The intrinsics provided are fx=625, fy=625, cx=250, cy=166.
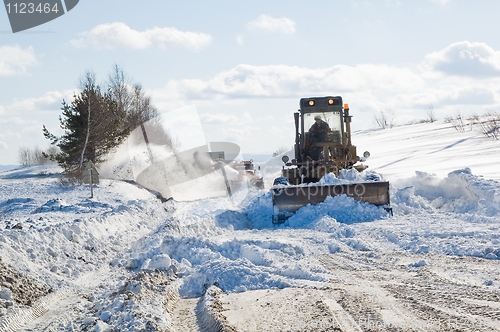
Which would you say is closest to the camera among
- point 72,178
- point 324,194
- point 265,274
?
point 265,274

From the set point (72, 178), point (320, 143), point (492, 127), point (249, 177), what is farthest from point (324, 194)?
point (492, 127)

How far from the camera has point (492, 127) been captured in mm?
34531

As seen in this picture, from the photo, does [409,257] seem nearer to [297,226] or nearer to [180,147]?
[297,226]

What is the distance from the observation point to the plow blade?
14.4 m

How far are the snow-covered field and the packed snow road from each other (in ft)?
0.07

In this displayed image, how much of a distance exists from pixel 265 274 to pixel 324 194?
7.20 m

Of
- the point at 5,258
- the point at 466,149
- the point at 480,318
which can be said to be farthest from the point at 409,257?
the point at 466,149

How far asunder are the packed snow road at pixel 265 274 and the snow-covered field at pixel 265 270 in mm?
22

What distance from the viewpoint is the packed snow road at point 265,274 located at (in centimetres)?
559

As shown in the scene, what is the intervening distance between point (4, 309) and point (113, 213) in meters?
7.94

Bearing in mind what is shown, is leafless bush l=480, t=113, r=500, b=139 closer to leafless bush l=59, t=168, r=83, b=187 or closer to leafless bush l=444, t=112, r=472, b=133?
leafless bush l=444, t=112, r=472, b=133

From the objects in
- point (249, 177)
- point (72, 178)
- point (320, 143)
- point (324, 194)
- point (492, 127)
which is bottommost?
point (249, 177)

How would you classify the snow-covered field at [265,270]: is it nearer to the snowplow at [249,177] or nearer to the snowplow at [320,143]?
the snowplow at [320,143]

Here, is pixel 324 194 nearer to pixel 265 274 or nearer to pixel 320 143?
pixel 320 143
